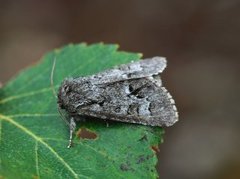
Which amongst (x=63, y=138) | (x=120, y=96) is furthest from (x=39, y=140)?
(x=120, y=96)

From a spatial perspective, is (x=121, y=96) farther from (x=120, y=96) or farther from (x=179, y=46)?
(x=179, y=46)

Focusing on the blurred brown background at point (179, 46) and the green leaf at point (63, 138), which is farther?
the blurred brown background at point (179, 46)

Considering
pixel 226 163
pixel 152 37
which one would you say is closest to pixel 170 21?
pixel 152 37

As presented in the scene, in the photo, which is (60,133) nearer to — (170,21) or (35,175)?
(35,175)

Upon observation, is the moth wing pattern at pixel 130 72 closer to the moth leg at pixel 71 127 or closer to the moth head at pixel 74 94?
the moth head at pixel 74 94

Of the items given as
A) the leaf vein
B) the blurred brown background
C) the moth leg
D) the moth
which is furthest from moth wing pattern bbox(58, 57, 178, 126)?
the blurred brown background

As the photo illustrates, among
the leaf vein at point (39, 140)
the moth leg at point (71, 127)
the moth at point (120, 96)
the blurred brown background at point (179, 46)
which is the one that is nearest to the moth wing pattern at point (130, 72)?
the moth at point (120, 96)

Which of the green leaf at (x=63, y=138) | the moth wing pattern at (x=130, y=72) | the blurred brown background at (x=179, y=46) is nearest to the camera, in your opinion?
the green leaf at (x=63, y=138)
